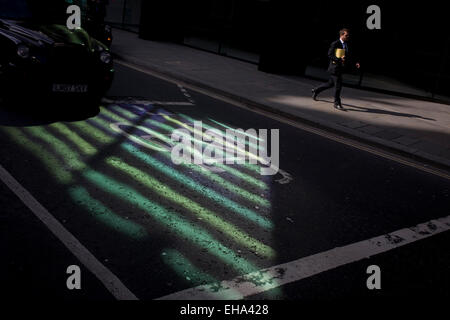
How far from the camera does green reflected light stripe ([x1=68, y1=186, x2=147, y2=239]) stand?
3.88 m

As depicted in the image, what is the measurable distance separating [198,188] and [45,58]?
3.25 metres

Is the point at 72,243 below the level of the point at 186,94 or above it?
below

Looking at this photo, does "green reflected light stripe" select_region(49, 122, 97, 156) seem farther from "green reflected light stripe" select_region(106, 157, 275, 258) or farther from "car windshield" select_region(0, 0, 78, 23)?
"car windshield" select_region(0, 0, 78, 23)

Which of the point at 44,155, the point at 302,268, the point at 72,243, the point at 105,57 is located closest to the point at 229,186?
the point at 302,268

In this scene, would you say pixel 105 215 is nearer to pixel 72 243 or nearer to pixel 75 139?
pixel 72 243

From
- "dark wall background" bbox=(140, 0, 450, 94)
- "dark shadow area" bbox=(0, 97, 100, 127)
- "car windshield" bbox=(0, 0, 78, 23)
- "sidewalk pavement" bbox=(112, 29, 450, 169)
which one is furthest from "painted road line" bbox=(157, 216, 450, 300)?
"dark wall background" bbox=(140, 0, 450, 94)

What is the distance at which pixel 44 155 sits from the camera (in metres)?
5.27

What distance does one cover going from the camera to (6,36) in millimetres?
6582

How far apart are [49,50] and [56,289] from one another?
4498 mm

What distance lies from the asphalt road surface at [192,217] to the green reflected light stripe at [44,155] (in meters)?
0.02

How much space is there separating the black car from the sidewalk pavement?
3.85 m

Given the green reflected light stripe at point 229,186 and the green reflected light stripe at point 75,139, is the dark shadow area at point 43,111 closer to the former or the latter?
the green reflected light stripe at point 75,139

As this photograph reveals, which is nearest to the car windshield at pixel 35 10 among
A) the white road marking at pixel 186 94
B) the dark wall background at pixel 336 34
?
the white road marking at pixel 186 94
